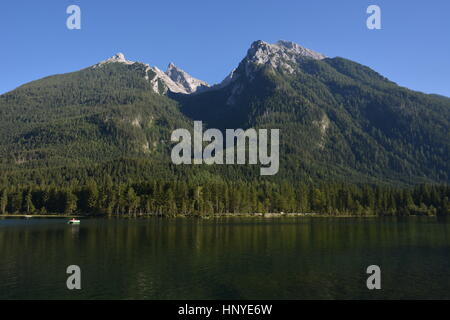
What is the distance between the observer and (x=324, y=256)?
75000 millimetres

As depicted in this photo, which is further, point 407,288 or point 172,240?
point 172,240

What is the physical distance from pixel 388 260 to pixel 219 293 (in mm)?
38866

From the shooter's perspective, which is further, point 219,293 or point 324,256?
point 324,256

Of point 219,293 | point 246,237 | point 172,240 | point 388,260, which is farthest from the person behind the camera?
point 246,237

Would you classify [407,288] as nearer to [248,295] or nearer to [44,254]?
A: [248,295]

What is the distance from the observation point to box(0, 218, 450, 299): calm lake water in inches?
1891

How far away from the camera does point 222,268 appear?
6247 cm

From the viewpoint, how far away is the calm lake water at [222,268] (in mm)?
48031
